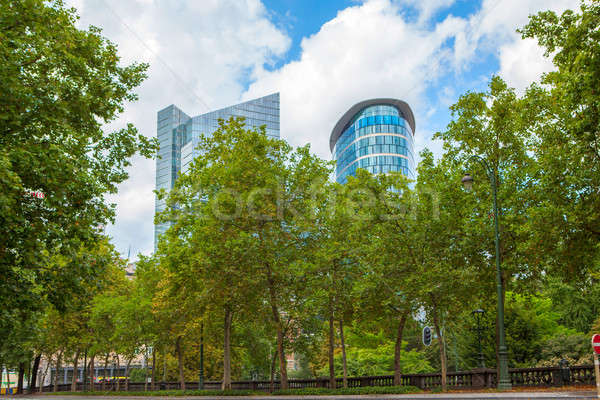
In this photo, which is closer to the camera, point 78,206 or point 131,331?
point 78,206

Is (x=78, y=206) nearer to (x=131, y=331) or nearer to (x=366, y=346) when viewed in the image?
(x=131, y=331)

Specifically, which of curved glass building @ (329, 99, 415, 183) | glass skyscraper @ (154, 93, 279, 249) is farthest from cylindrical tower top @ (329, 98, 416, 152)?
glass skyscraper @ (154, 93, 279, 249)

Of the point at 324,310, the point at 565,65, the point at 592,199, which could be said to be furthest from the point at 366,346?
the point at 565,65

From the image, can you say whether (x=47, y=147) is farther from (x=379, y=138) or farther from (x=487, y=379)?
(x=379, y=138)

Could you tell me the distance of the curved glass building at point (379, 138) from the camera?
124750mm

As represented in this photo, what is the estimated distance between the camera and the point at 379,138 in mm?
126062

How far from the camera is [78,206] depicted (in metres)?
13.2

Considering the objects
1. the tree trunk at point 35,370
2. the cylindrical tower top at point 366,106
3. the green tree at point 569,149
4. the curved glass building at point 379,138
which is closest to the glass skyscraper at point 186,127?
the cylindrical tower top at point 366,106

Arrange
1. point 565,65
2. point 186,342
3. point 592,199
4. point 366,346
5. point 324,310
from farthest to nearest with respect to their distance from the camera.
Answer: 1. point 366,346
2. point 186,342
3. point 324,310
4. point 592,199
5. point 565,65

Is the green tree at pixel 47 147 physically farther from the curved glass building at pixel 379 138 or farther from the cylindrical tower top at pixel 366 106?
the cylindrical tower top at pixel 366 106

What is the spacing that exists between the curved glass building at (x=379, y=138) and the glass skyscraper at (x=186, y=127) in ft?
92.2

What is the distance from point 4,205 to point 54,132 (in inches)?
168

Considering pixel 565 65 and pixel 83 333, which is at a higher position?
pixel 565 65

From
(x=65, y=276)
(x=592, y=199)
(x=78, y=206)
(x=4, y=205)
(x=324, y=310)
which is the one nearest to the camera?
(x=4, y=205)
